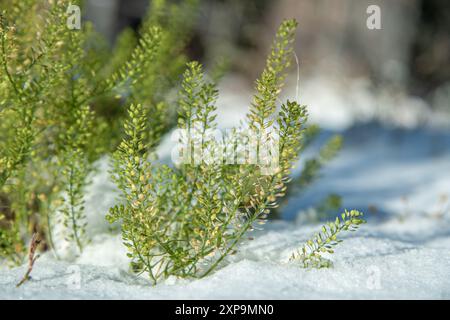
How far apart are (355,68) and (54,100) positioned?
21.6 feet

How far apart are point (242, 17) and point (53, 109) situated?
710cm

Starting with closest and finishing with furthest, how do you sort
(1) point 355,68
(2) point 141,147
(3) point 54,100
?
(2) point 141,147, (3) point 54,100, (1) point 355,68

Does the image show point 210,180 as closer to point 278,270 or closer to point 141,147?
point 141,147

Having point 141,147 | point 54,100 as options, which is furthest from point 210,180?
point 54,100

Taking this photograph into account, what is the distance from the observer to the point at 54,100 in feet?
5.42

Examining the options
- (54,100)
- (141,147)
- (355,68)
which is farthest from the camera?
(355,68)

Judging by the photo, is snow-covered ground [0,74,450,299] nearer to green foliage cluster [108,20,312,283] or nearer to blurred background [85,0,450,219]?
green foliage cluster [108,20,312,283]

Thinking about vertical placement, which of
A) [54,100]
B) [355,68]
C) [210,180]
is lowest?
[210,180]

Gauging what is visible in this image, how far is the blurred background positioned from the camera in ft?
14.6

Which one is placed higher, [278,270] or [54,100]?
[54,100]

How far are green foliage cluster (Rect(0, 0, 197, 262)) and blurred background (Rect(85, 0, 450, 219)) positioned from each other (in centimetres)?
213

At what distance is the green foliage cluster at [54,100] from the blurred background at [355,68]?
6.99 feet
